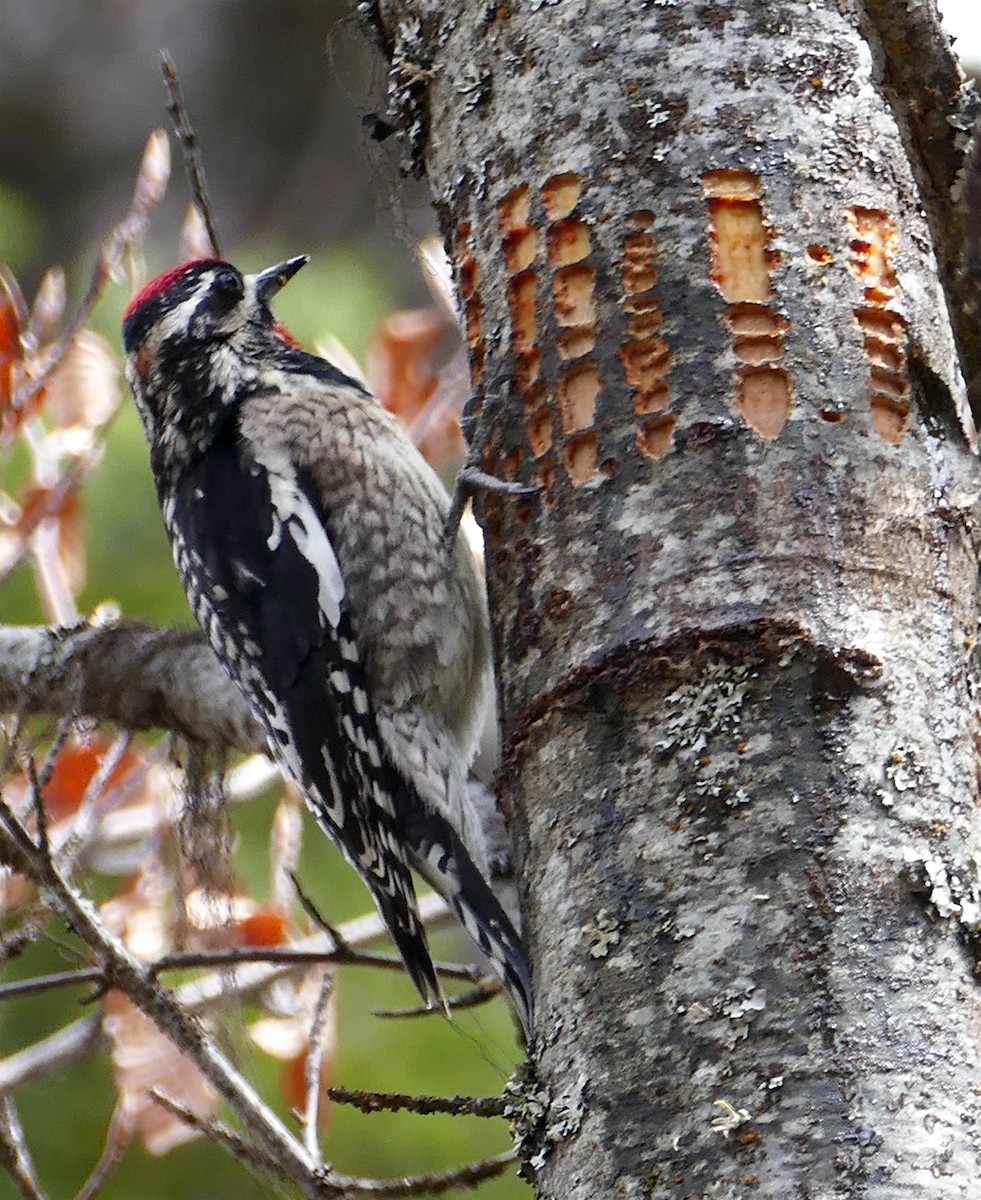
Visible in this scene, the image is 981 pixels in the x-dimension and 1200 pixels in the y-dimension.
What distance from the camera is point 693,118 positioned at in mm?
1860

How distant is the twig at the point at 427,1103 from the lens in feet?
5.58

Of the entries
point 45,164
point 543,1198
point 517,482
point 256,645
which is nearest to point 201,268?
point 256,645

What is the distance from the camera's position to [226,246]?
7.89 meters

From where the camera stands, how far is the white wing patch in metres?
2.93

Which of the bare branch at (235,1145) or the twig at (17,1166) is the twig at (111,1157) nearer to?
the twig at (17,1166)

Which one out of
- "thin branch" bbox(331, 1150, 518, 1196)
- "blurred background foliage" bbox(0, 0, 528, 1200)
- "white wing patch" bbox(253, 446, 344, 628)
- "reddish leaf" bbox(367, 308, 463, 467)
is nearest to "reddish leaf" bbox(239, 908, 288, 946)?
"blurred background foliage" bbox(0, 0, 528, 1200)

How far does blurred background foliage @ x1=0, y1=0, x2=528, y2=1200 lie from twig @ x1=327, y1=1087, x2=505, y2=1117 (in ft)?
1.02

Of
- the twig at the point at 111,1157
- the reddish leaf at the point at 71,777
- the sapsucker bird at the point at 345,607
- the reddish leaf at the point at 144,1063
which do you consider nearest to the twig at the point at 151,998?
the twig at the point at 111,1157

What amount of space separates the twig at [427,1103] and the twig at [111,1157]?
697mm

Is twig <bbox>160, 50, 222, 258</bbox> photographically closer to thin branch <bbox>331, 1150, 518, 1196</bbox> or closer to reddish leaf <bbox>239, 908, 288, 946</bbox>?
reddish leaf <bbox>239, 908, 288, 946</bbox>

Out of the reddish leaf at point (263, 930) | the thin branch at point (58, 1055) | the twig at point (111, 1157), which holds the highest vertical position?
the reddish leaf at point (263, 930)

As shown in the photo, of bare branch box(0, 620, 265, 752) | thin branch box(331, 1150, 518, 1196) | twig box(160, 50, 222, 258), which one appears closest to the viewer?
thin branch box(331, 1150, 518, 1196)

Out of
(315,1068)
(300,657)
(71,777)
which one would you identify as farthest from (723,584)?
(71,777)

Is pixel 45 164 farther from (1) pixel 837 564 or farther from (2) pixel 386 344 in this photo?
(1) pixel 837 564
